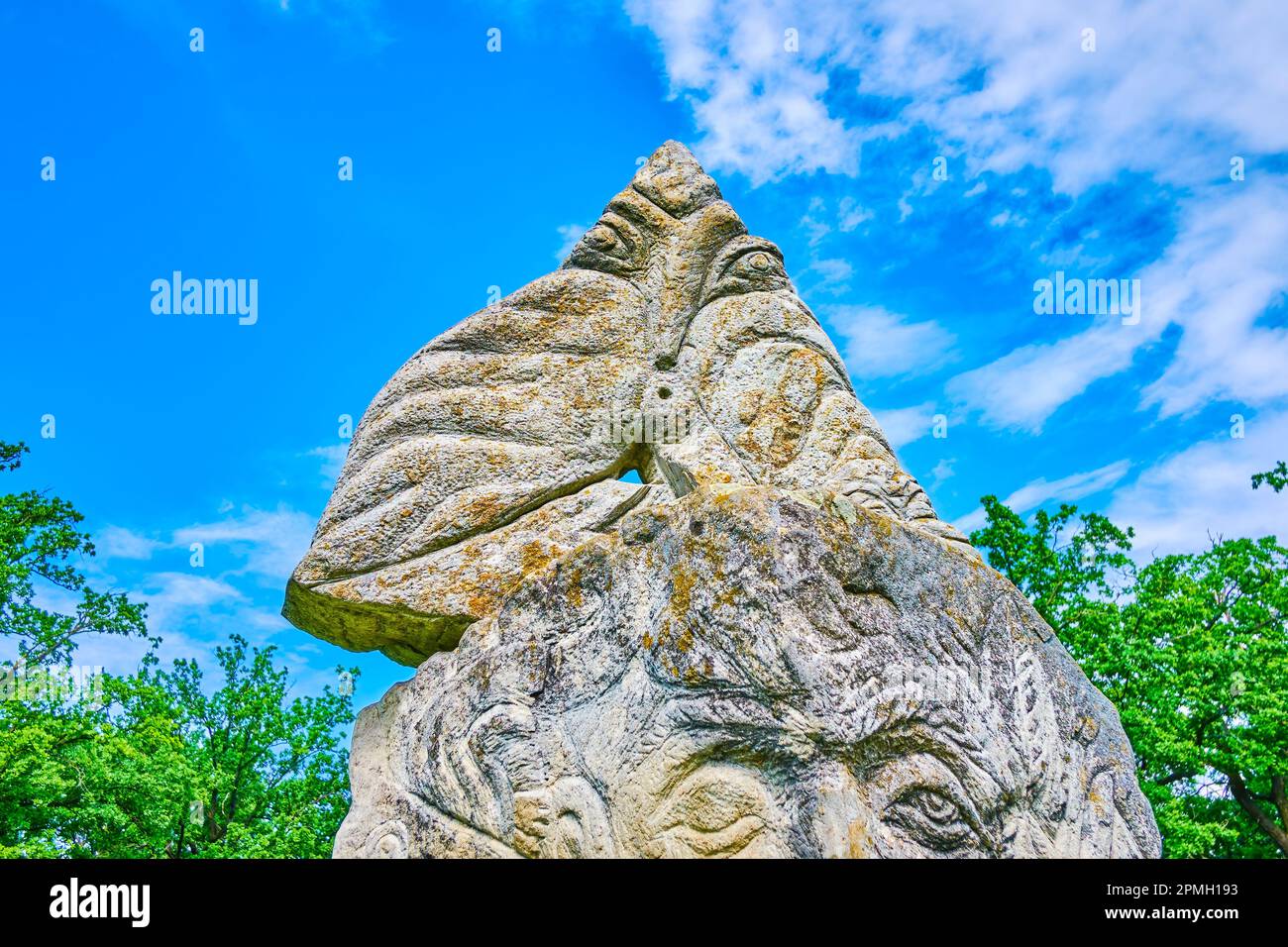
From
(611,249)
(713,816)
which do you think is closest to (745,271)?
(611,249)

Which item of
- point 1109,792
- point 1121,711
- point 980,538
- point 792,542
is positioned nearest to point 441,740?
point 792,542

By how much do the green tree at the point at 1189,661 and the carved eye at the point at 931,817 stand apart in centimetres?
1134

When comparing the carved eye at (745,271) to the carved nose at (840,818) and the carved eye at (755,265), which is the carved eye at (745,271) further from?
the carved nose at (840,818)

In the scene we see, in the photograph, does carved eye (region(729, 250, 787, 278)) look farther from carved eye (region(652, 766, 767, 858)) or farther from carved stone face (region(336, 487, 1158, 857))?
carved eye (region(652, 766, 767, 858))

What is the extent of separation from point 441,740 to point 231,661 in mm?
14395

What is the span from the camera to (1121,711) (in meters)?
15.0

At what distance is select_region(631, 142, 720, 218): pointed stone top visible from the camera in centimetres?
699

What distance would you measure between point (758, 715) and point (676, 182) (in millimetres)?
4035

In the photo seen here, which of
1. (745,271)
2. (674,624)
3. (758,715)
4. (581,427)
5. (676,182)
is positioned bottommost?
(758,715)

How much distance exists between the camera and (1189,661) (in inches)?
594

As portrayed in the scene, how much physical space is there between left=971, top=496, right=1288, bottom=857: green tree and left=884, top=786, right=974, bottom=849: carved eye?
1134 cm

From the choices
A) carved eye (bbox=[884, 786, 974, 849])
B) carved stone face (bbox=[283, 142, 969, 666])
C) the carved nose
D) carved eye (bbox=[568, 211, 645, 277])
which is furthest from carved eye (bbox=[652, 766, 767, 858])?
carved eye (bbox=[568, 211, 645, 277])

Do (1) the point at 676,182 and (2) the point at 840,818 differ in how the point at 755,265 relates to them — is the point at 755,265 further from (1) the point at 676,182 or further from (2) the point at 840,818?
(2) the point at 840,818
